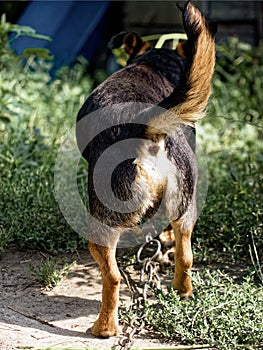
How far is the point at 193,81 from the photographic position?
3.31 metres

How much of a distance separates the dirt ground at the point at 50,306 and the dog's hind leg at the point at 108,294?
0.05 meters

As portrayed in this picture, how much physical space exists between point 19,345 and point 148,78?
1.75 m

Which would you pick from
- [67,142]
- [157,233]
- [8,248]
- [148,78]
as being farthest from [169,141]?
[67,142]

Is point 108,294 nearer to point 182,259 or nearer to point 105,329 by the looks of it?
point 105,329

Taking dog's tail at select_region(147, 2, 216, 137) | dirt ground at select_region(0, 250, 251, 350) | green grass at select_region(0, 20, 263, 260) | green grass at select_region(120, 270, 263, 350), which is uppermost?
dog's tail at select_region(147, 2, 216, 137)

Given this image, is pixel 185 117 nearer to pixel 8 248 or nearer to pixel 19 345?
pixel 19 345

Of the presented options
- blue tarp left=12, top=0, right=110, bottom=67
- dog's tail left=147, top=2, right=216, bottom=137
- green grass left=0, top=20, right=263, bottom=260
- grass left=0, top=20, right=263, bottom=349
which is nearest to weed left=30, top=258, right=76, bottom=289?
grass left=0, top=20, right=263, bottom=349

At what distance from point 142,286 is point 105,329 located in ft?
2.23

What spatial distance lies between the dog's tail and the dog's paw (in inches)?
40.6

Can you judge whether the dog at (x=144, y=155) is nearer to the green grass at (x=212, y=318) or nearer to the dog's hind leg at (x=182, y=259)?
the dog's hind leg at (x=182, y=259)

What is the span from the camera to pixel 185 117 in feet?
11.0

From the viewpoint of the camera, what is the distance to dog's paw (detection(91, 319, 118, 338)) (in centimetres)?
355

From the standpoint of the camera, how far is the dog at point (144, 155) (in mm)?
3324

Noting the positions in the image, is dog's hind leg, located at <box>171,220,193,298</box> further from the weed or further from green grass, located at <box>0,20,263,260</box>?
the weed
